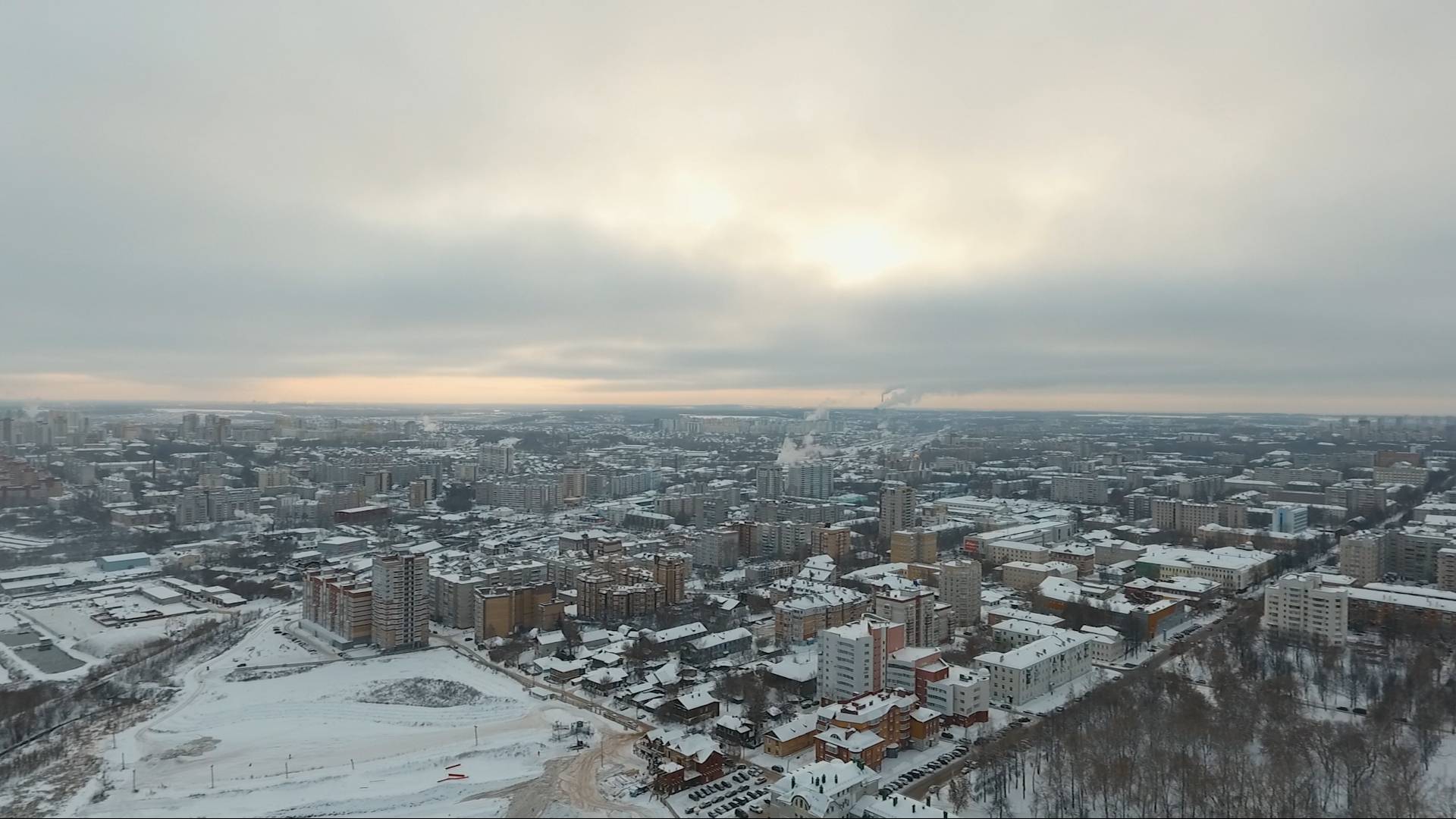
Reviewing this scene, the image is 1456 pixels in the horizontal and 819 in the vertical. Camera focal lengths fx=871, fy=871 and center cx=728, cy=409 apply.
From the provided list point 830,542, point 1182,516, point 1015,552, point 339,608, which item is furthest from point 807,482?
point 339,608

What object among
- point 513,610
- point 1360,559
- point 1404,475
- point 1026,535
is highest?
point 1404,475

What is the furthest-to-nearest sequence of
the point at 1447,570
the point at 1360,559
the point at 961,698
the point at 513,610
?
the point at 1360,559
the point at 1447,570
the point at 513,610
the point at 961,698

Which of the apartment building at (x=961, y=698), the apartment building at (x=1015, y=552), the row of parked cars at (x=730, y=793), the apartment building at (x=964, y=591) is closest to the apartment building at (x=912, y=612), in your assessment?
the apartment building at (x=964, y=591)

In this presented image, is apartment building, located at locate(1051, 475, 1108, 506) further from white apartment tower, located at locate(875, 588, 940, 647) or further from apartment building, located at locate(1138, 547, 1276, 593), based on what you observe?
white apartment tower, located at locate(875, 588, 940, 647)

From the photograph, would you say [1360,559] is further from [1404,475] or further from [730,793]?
[1404,475]

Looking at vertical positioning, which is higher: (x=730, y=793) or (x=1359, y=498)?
(x=1359, y=498)

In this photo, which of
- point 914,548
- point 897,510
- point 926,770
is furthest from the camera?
point 897,510

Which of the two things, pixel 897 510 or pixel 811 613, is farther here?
pixel 897 510

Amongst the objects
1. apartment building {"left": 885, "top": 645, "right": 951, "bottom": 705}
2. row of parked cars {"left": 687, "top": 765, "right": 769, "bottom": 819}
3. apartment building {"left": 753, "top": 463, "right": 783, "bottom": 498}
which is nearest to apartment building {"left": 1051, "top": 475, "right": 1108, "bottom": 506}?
apartment building {"left": 753, "top": 463, "right": 783, "bottom": 498}
